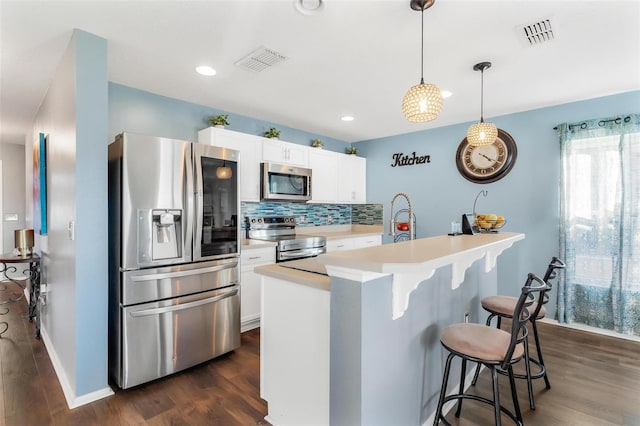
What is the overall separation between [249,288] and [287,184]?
1.44 m

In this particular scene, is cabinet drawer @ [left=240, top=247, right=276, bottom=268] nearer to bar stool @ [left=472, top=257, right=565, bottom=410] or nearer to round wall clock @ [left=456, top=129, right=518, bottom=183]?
bar stool @ [left=472, top=257, right=565, bottom=410]

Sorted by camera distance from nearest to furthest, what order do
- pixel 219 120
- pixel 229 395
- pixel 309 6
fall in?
pixel 309 6, pixel 229 395, pixel 219 120

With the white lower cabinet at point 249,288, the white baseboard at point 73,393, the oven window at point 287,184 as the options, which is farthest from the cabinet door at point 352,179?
the white baseboard at point 73,393

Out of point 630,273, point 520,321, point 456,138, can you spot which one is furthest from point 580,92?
point 520,321

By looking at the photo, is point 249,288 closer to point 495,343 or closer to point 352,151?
point 495,343

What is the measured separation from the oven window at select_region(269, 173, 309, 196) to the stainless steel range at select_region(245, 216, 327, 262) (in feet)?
1.39

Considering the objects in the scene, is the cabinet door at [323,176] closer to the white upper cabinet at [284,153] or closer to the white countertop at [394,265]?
the white upper cabinet at [284,153]

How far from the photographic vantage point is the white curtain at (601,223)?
314cm

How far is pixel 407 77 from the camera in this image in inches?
109

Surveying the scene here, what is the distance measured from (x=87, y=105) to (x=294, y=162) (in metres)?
2.47

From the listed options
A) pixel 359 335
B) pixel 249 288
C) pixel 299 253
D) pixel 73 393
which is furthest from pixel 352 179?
pixel 73 393

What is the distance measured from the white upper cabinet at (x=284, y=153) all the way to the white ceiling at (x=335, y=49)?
0.57 meters

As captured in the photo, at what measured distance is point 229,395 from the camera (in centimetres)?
219

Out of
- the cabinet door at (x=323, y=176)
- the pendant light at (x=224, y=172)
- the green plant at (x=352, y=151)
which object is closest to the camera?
the pendant light at (x=224, y=172)
